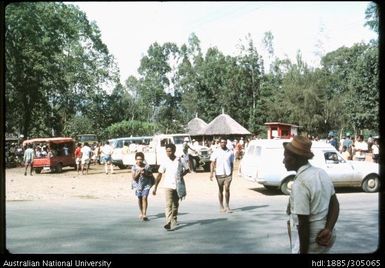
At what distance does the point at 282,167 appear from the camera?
35.1 feet

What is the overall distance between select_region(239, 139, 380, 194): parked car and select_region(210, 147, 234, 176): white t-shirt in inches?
54.5

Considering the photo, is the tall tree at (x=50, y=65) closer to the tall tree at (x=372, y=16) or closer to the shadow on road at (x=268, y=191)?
the tall tree at (x=372, y=16)

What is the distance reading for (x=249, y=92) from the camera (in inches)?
233

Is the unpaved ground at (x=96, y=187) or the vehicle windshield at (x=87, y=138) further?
the unpaved ground at (x=96, y=187)

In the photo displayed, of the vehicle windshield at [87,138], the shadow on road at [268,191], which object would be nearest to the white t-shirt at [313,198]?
the vehicle windshield at [87,138]

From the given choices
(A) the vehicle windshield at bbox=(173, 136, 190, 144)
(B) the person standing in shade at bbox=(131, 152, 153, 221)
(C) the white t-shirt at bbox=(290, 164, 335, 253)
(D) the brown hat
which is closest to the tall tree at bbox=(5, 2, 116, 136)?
(B) the person standing in shade at bbox=(131, 152, 153, 221)

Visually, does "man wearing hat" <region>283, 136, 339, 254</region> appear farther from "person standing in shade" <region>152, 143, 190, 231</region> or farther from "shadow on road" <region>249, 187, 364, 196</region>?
"shadow on road" <region>249, 187, 364, 196</region>

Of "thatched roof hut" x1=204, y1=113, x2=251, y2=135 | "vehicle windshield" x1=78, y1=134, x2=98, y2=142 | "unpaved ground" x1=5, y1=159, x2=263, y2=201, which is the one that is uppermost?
"thatched roof hut" x1=204, y1=113, x2=251, y2=135

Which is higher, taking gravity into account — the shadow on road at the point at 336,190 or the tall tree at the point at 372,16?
the tall tree at the point at 372,16

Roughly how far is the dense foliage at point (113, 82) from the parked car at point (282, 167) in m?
3.91

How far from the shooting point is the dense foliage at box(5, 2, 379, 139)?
4.47 metres

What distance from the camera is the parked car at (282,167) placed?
982cm

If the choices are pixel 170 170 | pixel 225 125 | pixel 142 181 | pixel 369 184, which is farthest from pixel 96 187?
pixel 369 184

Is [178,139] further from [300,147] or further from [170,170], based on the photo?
[300,147]
